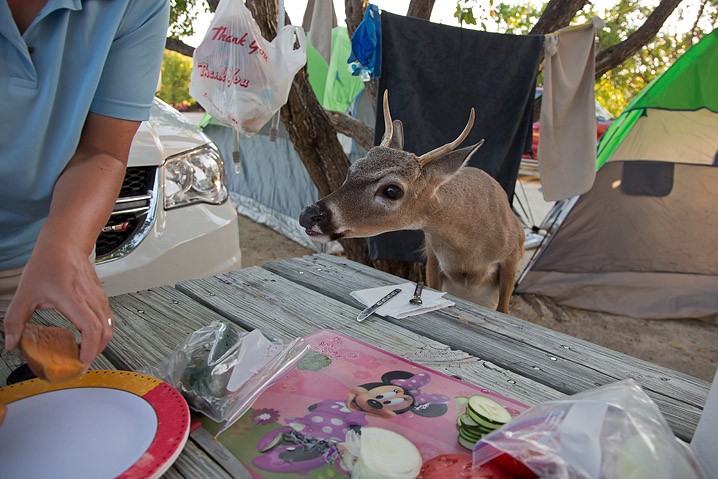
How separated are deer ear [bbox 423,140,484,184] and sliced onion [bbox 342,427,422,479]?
73.1 inches

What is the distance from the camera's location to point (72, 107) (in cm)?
132

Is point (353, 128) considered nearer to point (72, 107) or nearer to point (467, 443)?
point (72, 107)

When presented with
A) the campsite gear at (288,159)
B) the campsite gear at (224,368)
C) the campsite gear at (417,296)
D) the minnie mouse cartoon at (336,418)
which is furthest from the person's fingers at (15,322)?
the campsite gear at (288,159)

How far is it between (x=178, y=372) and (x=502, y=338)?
2.77 ft

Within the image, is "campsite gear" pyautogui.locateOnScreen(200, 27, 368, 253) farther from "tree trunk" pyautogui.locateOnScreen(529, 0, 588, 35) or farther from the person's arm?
the person's arm

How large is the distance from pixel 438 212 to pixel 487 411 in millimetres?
1966

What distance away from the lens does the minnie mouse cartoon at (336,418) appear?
0.93 metres

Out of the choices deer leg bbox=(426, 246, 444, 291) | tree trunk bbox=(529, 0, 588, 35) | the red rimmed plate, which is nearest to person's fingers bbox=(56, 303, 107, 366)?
the red rimmed plate

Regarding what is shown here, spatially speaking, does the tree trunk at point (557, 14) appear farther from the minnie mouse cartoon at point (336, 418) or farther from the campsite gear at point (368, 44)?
the minnie mouse cartoon at point (336, 418)

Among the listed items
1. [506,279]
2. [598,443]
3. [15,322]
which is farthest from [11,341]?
[506,279]

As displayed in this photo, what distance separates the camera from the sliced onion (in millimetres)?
851

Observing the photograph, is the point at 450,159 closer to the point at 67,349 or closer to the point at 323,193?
the point at 67,349

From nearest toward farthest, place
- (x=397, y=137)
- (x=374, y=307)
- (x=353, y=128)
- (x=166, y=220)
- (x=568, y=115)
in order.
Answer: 1. (x=374, y=307)
2. (x=166, y=220)
3. (x=397, y=137)
4. (x=568, y=115)
5. (x=353, y=128)

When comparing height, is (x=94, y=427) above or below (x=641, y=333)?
above
